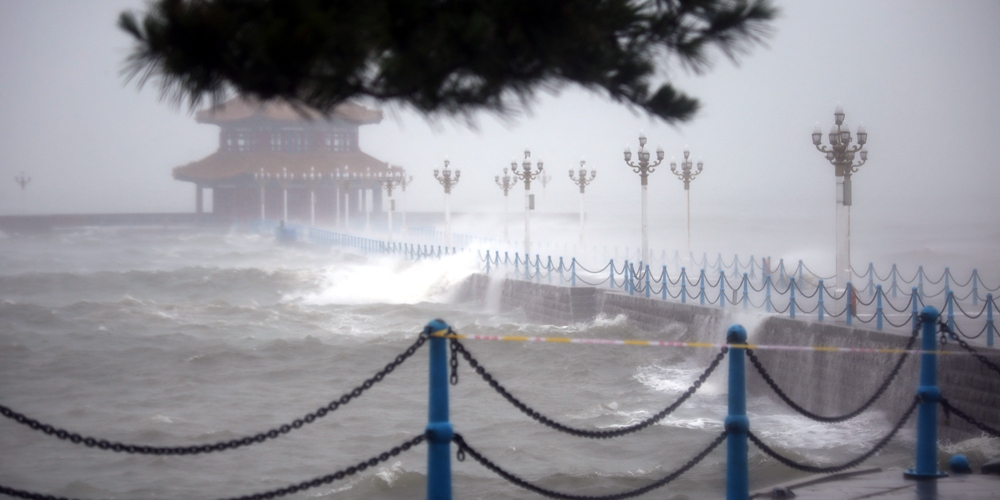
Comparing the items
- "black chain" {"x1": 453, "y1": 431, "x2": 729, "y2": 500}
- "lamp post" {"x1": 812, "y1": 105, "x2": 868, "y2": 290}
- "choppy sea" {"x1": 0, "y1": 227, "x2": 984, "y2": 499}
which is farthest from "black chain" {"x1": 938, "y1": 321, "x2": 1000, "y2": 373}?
"lamp post" {"x1": 812, "y1": 105, "x2": 868, "y2": 290}

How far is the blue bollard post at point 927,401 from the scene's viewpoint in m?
5.30

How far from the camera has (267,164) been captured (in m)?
67.1

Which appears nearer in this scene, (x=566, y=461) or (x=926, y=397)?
(x=926, y=397)

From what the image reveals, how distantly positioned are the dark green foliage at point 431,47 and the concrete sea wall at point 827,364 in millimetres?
3400

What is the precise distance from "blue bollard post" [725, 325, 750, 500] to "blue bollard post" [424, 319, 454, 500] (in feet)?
4.55

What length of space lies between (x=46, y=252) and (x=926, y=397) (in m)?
72.0

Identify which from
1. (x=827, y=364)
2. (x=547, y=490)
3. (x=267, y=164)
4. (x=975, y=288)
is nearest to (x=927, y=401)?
(x=547, y=490)

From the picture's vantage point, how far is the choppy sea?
1006 centimetres

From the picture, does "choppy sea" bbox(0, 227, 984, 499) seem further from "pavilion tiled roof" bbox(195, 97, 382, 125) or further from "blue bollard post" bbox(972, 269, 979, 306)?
"blue bollard post" bbox(972, 269, 979, 306)

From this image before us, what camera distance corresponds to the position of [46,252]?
67875 millimetres

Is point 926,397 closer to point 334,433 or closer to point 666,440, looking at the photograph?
point 666,440

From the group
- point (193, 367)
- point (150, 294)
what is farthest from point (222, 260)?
point (193, 367)

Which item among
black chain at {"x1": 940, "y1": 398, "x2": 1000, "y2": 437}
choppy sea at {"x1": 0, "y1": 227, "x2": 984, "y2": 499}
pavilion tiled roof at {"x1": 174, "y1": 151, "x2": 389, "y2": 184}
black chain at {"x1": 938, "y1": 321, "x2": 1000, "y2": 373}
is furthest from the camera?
pavilion tiled roof at {"x1": 174, "y1": 151, "x2": 389, "y2": 184}

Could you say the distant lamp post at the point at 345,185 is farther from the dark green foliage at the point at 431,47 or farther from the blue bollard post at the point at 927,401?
the dark green foliage at the point at 431,47
